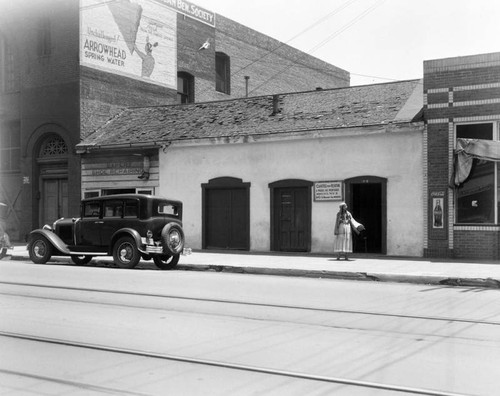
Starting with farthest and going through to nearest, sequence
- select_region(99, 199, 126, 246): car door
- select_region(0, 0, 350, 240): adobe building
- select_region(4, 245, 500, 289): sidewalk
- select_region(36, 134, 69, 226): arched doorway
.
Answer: select_region(36, 134, 69, 226): arched doorway → select_region(0, 0, 350, 240): adobe building → select_region(99, 199, 126, 246): car door → select_region(4, 245, 500, 289): sidewalk

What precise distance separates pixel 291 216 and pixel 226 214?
2.55 m

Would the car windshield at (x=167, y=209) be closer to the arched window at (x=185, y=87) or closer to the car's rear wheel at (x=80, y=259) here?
the car's rear wheel at (x=80, y=259)

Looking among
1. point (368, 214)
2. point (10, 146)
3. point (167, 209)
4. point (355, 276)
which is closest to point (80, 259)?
point (167, 209)

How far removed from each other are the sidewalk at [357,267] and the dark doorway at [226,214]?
2.04m

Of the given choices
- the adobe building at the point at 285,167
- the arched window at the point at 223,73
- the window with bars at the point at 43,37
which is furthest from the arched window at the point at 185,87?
the window with bars at the point at 43,37

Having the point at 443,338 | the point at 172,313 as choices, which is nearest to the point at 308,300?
the point at 172,313

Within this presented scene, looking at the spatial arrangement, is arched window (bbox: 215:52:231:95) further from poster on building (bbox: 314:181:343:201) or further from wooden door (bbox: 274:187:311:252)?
poster on building (bbox: 314:181:343:201)

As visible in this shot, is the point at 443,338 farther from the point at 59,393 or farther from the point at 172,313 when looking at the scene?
the point at 59,393

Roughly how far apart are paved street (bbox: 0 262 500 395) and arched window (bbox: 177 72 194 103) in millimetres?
20570

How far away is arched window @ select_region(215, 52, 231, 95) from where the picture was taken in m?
34.7

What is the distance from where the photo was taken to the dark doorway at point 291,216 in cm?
1978

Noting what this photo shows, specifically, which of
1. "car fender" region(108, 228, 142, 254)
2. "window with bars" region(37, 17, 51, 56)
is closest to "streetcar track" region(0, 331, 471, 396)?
"car fender" region(108, 228, 142, 254)

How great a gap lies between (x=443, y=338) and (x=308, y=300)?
3.31 meters

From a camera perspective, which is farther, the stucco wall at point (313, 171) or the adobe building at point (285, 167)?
the adobe building at point (285, 167)
